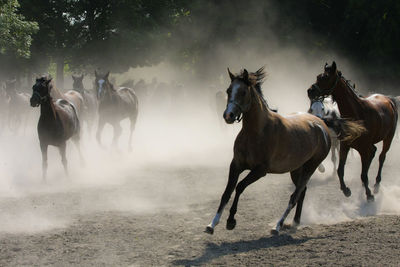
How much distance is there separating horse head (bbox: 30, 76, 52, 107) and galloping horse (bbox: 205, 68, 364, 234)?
569cm

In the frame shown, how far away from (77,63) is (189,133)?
18.2 metres

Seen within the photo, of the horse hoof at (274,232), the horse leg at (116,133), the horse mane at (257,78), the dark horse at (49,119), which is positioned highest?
the horse mane at (257,78)

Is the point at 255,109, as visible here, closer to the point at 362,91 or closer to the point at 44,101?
the point at 44,101

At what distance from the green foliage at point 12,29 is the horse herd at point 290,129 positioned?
13129mm

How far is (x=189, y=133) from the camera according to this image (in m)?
24.9

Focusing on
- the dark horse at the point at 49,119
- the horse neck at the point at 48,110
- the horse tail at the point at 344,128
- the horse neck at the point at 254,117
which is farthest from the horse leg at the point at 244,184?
the horse neck at the point at 48,110

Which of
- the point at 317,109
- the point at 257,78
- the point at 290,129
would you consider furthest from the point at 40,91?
the point at 290,129

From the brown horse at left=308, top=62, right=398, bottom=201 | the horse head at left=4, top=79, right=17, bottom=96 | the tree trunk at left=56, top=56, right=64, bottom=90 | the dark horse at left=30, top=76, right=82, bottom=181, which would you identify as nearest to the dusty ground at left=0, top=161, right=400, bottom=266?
the brown horse at left=308, top=62, right=398, bottom=201

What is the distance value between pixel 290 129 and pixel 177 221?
2.03 metres

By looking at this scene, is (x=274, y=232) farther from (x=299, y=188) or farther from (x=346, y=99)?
(x=346, y=99)

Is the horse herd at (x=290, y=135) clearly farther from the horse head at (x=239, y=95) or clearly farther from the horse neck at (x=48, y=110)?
the horse neck at (x=48, y=110)

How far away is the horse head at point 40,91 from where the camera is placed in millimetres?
11671

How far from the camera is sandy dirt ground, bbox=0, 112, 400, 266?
630 centimetres

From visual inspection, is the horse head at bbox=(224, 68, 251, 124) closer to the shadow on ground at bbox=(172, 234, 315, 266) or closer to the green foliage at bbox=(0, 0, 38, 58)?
the shadow on ground at bbox=(172, 234, 315, 266)
